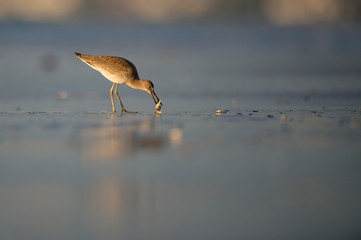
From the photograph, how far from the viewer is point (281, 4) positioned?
35.3 metres

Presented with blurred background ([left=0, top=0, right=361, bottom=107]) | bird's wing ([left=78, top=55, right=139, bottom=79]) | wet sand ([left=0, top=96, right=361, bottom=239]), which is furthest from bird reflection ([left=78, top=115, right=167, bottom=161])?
blurred background ([left=0, top=0, right=361, bottom=107])

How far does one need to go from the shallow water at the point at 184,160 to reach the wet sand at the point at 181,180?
1 cm

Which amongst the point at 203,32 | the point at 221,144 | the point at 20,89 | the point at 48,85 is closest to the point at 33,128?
the point at 221,144

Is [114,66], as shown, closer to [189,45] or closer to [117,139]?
[117,139]

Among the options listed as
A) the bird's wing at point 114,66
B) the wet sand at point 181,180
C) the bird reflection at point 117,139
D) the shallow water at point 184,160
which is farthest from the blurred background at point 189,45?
the wet sand at point 181,180

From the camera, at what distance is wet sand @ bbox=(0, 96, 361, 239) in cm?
360

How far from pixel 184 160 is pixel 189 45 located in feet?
62.7

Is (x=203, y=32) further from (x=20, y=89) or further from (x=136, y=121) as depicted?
(x=136, y=121)

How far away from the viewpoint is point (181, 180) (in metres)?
4.52

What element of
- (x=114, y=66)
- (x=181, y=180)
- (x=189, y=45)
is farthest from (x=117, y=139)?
(x=189, y=45)

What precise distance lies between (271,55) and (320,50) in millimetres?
2167

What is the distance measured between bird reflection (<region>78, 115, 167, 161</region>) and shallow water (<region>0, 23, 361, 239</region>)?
2 centimetres

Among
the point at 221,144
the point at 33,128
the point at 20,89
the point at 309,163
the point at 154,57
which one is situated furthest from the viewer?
the point at 154,57

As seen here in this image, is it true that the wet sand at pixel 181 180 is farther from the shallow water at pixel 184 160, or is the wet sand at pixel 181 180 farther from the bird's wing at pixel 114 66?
the bird's wing at pixel 114 66
